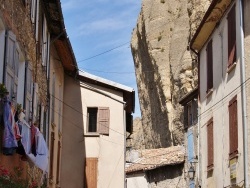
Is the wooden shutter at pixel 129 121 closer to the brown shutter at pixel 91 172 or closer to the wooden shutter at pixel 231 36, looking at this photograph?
the brown shutter at pixel 91 172

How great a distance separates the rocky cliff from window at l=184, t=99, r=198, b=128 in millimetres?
20169

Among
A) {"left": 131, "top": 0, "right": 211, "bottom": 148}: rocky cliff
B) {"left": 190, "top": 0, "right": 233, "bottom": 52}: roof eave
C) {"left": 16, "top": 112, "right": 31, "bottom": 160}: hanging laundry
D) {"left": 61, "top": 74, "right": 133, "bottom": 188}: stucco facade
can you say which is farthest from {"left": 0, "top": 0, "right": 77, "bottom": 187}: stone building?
{"left": 131, "top": 0, "right": 211, "bottom": 148}: rocky cliff

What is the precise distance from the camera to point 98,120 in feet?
76.0

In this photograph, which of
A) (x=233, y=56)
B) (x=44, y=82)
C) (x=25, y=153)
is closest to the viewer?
(x=25, y=153)

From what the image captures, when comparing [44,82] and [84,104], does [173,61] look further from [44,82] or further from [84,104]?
[44,82]

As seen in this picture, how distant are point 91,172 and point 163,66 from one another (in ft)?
112

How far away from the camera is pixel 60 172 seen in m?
22.7

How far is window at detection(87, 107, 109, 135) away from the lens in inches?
910

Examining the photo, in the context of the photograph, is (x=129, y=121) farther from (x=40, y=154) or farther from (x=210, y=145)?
(x=40, y=154)

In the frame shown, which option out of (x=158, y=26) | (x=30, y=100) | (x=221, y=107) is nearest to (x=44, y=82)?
(x=30, y=100)

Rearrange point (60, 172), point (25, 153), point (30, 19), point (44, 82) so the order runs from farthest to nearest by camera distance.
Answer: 1. point (60, 172)
2. point (44, 82)
3. point (30, 19)
4. point (25, 153)

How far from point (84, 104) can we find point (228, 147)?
8773 millimetres

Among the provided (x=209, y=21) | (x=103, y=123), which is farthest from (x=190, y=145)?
(x=209, y=21)

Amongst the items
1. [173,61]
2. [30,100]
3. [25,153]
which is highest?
[173,61]
